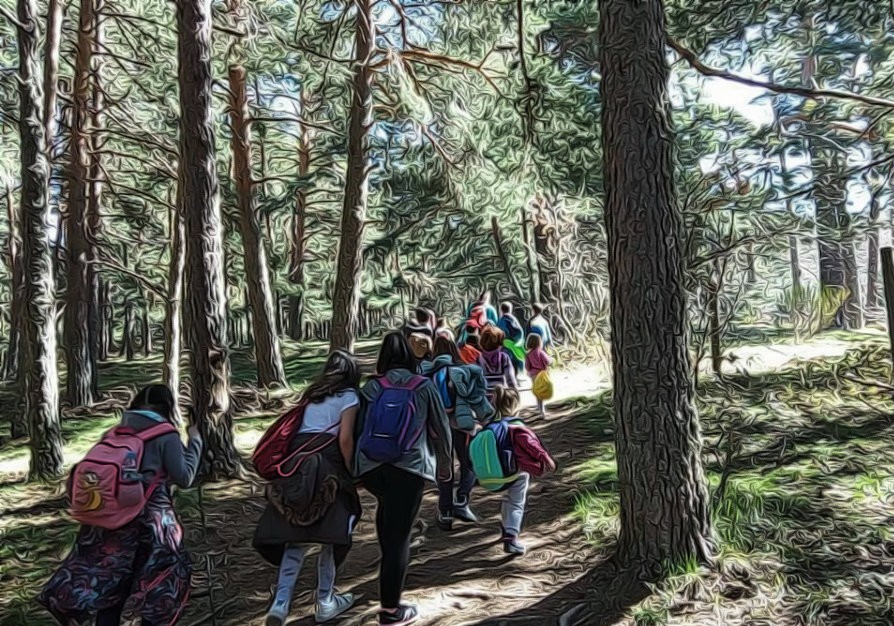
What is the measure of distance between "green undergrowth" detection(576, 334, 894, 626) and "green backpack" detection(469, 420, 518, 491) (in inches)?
42.7

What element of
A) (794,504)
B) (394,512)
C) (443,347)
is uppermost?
(443,347)

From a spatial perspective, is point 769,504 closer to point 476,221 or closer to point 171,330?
point 171,330

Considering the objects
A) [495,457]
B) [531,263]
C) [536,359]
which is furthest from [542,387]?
[531,263]

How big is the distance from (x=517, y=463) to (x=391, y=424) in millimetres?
1541

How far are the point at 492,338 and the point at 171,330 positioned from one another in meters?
6.99

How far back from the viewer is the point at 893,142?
660 centimetres

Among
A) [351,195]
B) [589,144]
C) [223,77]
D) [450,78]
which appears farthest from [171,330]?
[589,144]

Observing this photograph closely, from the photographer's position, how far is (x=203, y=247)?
7.86m

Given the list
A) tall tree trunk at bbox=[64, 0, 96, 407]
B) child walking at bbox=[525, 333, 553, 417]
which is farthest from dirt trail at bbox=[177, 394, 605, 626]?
tall tree trunk at bbox=[64, 0, 96, 407]

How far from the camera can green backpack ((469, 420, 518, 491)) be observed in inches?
213

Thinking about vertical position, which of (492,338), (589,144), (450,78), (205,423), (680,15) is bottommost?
(205,423)

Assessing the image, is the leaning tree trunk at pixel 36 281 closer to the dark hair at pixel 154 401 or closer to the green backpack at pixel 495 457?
the dark hair at pixel 154 401

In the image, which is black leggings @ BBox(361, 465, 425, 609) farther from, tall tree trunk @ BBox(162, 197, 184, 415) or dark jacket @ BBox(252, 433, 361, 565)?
tall tree trunk @ BBox(162, 197, 184, 415)

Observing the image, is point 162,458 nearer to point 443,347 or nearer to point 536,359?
point 443,347
